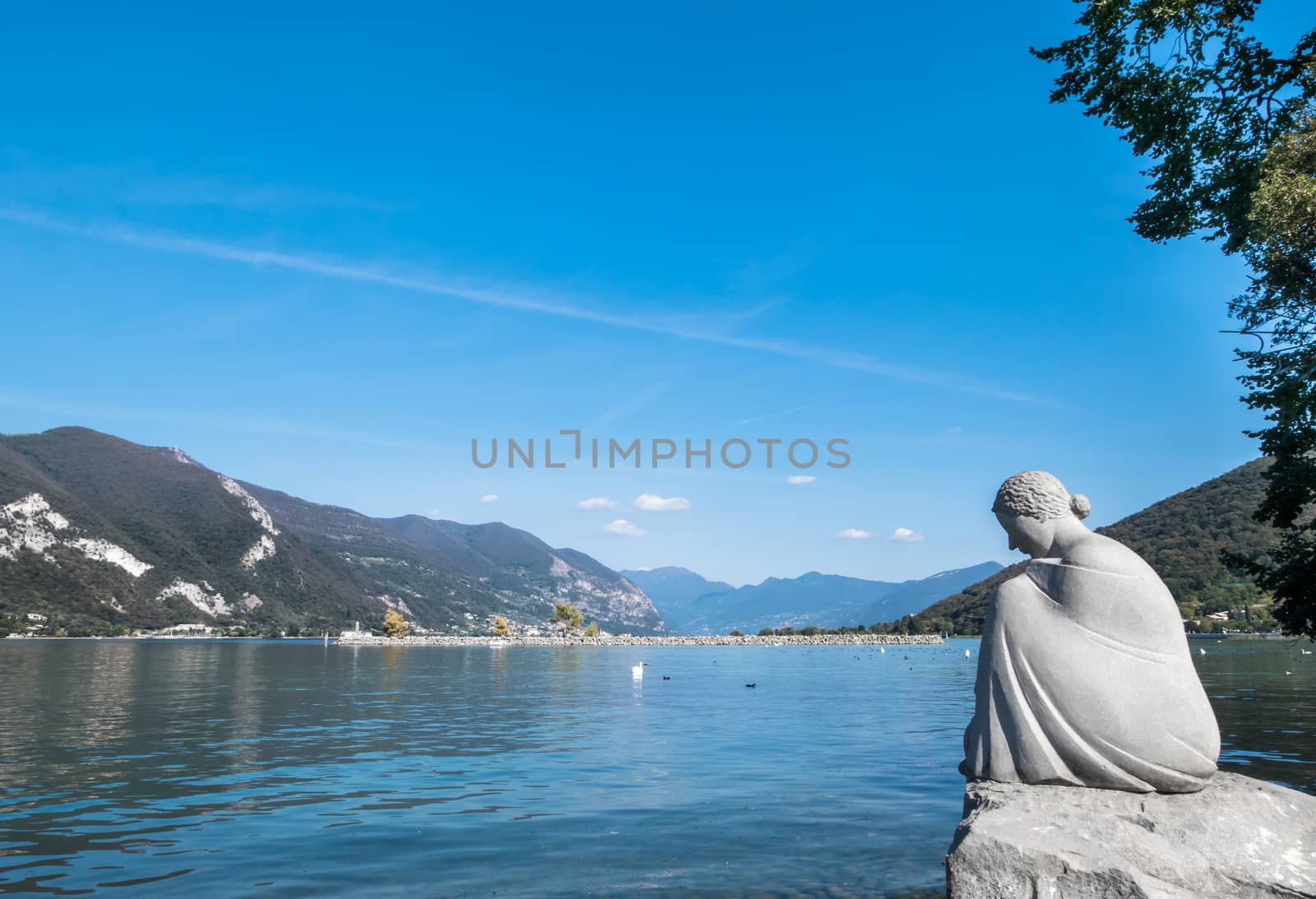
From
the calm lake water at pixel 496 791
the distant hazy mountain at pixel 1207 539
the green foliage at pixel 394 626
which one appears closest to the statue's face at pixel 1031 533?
the calm lake water at pixel 496 791

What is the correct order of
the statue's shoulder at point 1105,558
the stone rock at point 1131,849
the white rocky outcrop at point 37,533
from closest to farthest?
the stone rock at point 1131,849 → the statue's shoulder at point 1105,558 → the white rocky outcrop at point 37,533

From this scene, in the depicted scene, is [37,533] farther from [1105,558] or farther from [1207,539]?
[1105,558]

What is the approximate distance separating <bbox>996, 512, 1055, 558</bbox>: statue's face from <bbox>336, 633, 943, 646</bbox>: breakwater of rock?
142799mm

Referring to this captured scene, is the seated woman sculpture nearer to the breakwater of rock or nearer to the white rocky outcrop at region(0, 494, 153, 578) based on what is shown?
the breakwater of rock

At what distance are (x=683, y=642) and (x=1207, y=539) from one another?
102068 mm

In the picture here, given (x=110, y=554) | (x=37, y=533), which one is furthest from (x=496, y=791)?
(x=110, y=554)

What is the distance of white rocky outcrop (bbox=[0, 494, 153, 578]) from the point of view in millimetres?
170625

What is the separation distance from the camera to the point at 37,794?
14.1 meters

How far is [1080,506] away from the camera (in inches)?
286

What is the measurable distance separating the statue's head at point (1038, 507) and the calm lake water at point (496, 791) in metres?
3.82

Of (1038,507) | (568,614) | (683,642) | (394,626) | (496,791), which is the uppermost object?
(1038,507)

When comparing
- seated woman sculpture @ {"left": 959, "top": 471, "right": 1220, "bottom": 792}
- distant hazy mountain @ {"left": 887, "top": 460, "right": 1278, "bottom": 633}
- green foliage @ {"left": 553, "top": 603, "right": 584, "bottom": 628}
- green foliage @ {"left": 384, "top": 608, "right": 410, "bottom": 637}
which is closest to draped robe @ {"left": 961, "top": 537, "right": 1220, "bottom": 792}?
seated woman sculpture @ {"left": 959, "top": 471, "right": 1220, "bottom": 792}

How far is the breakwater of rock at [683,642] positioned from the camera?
500ft

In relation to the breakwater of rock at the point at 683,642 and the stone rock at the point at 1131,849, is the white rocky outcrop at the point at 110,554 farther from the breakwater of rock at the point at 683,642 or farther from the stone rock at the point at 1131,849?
the stone rock at the point at 1131,849
